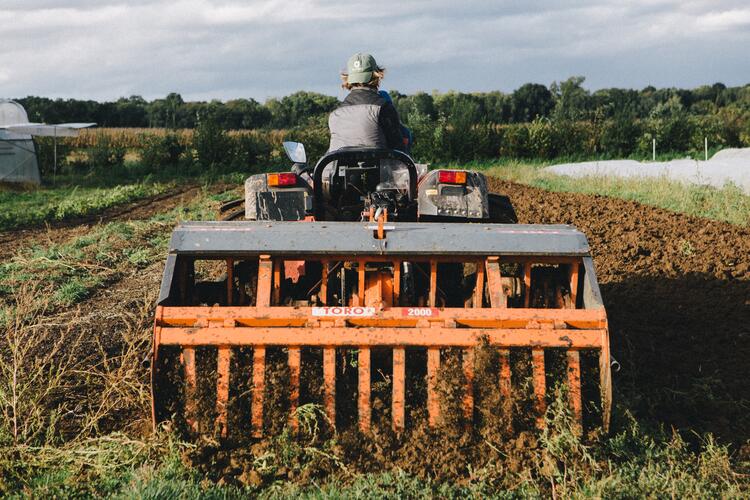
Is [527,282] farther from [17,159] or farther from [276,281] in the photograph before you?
[17,159]

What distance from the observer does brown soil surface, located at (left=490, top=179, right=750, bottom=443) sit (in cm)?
441

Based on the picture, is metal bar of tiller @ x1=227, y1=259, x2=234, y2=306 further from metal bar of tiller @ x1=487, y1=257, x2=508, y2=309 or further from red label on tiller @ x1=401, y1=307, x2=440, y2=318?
metal bar of tiller @ x1=487, y1=257, x2=508, y2=309

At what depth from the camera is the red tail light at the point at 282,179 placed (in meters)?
4.77

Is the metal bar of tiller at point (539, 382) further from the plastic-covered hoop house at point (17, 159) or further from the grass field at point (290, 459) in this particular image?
the plastic-covered hoop house at point (17, 159)

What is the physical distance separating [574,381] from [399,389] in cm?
84

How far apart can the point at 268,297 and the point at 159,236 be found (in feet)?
24.6

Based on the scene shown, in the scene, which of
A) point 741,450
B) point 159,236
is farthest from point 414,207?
point 159,236

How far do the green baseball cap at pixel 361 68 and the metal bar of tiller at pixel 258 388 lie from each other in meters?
2.31

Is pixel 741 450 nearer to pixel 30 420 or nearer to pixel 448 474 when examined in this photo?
pixel 448 474

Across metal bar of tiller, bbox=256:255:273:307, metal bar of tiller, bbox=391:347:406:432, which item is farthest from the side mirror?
metal bar of tiller, bbox=391:347:406:432

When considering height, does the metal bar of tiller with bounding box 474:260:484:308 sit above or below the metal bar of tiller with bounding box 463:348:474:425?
above

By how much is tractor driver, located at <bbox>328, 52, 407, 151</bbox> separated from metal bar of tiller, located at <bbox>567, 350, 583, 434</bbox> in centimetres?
205

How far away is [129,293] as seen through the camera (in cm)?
725

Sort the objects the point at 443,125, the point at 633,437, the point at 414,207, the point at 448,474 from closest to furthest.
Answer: the point at 448,474 → the point at 633,437 → the point at 414,207 → the point at 443,125
